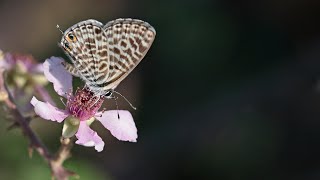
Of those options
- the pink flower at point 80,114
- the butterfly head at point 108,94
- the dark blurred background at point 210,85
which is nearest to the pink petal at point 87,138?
the pink flower at point 80,114

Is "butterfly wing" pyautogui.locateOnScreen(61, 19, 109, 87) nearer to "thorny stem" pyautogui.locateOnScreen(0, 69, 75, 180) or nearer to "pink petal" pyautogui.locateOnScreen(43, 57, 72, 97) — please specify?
"pink petal" pyautogui.locateOnScreen(43, 57, 72, 97)

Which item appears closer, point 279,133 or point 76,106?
point 76,106

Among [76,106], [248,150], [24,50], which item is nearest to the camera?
[76,106]

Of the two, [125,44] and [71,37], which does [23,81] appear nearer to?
[71,37]

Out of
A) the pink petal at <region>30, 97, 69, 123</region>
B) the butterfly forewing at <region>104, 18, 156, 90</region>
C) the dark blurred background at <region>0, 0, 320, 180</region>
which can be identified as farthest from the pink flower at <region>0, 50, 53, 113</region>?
the dark blurred background at <region>0, 0, 320, 180</region>

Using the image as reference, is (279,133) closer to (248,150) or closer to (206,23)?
(248,150)

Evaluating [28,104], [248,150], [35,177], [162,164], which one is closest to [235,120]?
[248,150]
